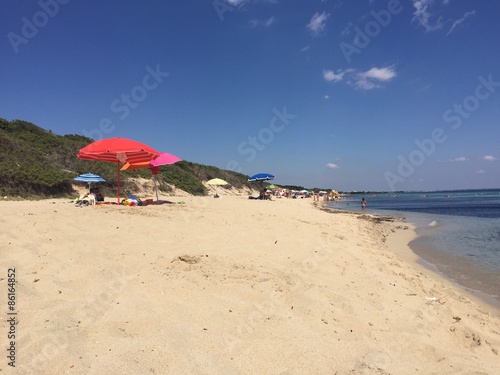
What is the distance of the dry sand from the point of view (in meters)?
2.82

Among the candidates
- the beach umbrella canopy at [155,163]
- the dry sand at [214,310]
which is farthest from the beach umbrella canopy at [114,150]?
the dry sand at [214,310]

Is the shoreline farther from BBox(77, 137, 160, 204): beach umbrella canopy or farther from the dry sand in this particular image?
BBox(77, 137, 160, 204): beach umbrella canopy

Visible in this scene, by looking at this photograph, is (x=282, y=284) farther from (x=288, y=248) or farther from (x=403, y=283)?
(x=403, y=283)

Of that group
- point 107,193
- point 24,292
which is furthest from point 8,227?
point 107,193

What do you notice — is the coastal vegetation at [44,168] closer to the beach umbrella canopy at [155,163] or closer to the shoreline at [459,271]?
the beach umbrella canopy at [155,163]

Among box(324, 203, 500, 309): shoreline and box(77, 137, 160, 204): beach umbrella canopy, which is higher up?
box(77, 137, 160, 204): beach umbrella canopy

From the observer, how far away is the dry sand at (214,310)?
2.82m

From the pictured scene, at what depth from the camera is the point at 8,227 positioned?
18.6 ft

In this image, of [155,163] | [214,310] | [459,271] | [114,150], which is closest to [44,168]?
[155,163]

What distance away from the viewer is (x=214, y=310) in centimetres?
372

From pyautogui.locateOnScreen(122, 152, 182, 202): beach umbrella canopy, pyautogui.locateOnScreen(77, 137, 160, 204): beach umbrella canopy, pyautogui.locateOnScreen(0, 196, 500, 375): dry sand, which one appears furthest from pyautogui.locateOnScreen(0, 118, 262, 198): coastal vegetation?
pyautogui.locateOnScreen(0, 196, 500, 375): dry sand

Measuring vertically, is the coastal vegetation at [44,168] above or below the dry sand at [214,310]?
above

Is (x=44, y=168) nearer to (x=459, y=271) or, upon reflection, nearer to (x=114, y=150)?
(x=114, y=150)

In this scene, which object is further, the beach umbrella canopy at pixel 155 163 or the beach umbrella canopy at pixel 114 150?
the beach umbrella canopy at pixel 155 163
